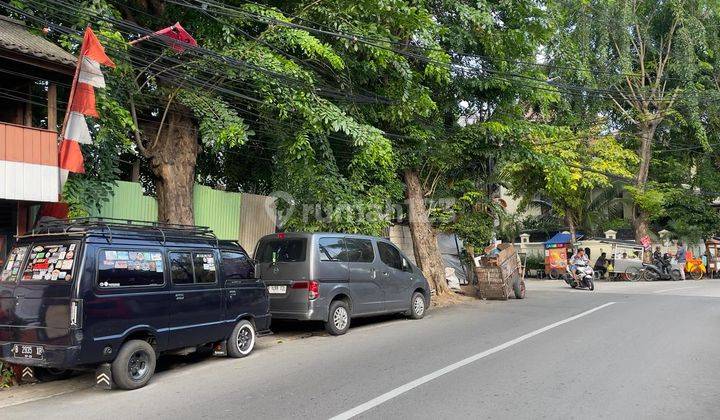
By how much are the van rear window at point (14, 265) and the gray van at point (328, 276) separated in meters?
3.88

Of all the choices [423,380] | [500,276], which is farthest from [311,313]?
[500,276]

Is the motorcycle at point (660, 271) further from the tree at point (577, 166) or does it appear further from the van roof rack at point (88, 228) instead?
the van roof rack at point (88, 228)

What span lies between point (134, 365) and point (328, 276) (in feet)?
13.7

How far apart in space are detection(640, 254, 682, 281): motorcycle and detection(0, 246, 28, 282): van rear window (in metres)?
26.5

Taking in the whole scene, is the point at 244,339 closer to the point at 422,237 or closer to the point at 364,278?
the point at 364,278

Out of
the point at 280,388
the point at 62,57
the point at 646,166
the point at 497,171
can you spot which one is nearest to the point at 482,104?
the point at 497,171

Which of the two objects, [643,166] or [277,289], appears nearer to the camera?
[277,289]

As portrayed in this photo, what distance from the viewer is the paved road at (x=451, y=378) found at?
18.0ft

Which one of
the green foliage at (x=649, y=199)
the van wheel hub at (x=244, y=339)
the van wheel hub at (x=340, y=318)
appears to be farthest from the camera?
the green foliage at (x=649, y=199)

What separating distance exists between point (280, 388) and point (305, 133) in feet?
21.1

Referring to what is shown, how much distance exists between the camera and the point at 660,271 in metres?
26.3

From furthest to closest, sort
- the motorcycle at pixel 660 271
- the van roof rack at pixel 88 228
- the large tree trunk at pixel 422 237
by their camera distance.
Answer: the motorcycle at pixel 660 271
the large tree trunk at pixel 422 237
the van roof rack at pixel 88 228

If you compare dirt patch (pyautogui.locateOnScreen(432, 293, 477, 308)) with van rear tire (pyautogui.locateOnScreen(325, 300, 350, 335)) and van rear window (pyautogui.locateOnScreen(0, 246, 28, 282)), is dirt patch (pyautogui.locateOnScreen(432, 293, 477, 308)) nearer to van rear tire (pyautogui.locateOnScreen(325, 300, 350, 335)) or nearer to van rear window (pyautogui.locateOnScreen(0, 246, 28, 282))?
van rear tire (pyautogui.locateOnScreen(325, 300, 350, 335))

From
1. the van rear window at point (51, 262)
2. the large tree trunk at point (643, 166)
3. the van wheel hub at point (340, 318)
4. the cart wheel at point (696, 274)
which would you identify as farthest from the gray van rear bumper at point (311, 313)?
the cart wheel at point (696, 274)
